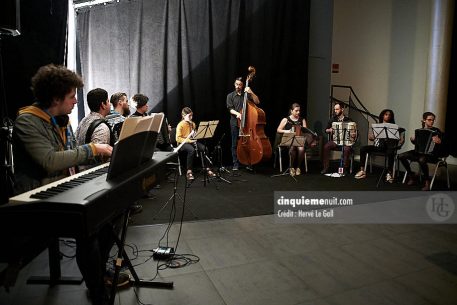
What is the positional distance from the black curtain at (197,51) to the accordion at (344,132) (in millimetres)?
1395

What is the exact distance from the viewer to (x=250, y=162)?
6.05 m

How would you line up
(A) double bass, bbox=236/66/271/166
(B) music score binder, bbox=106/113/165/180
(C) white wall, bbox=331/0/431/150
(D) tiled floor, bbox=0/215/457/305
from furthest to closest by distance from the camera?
(C) white wall, bbox=331/0/431/150
(A) double bass, bbox=236/66/271/166
(D) tiled floor, bbox=0/215/457/305
(B) music score binder, bbox=106/113/165/180

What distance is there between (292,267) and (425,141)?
3809 millimetres

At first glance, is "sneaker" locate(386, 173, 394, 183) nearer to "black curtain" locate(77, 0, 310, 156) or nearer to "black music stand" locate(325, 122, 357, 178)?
"black music stand" locate(325, 122, 357, 178)

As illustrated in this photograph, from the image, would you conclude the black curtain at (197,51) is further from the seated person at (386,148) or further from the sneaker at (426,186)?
the sneaker at (426,186)

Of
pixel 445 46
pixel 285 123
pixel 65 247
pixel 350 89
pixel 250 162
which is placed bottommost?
pixel 65 247

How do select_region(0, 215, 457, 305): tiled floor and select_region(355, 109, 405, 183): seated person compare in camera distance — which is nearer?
select_region(0, 215, 457, 305): tiled floor

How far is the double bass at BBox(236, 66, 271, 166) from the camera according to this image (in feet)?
19.1

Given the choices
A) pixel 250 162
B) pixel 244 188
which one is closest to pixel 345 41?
pixel 250 162

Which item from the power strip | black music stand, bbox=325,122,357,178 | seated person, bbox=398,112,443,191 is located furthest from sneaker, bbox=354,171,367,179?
the power strip

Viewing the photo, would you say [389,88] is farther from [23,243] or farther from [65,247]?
[23,243]

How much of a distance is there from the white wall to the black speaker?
7779 millimetres

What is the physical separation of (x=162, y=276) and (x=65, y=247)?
3.88 feet

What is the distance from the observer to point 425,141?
549cm
